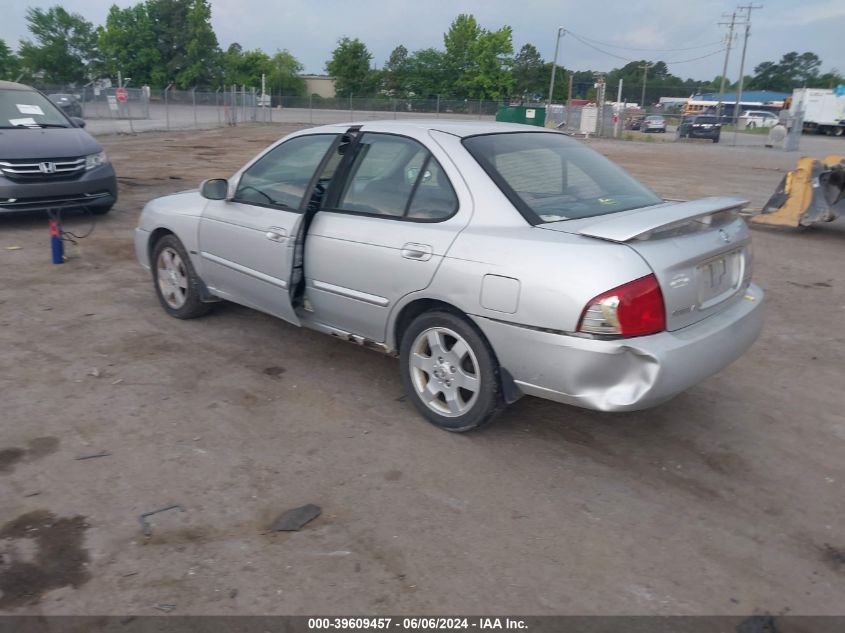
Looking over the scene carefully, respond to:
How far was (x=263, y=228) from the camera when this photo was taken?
473 centimetres

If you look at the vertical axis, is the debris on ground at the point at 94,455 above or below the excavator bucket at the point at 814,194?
below

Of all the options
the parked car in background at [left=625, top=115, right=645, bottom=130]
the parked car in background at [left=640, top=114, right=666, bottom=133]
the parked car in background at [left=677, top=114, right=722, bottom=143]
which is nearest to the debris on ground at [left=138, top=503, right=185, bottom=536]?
the parked car in background at [left=677, top=114, right=722, bottom=143]

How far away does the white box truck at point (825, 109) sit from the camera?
47188mm

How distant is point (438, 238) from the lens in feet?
12.7

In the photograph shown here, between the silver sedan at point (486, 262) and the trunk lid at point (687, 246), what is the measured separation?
0.04 ft

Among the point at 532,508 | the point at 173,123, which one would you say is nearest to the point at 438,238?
the point at 532,508

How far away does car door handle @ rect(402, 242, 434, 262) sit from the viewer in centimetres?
388

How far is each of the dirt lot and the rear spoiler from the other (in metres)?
1.21

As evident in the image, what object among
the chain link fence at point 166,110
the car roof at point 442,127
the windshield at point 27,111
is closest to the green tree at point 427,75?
the chain link fence at point 166,110

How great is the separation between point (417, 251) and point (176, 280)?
2.67m

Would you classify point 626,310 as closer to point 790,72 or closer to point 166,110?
point 166,110

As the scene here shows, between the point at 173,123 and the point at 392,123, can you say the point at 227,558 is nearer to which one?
the point at 392,123

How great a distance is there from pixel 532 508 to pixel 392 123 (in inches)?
98.4

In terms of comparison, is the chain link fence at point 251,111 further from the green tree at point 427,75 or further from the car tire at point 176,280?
the green tree at point 427,75
